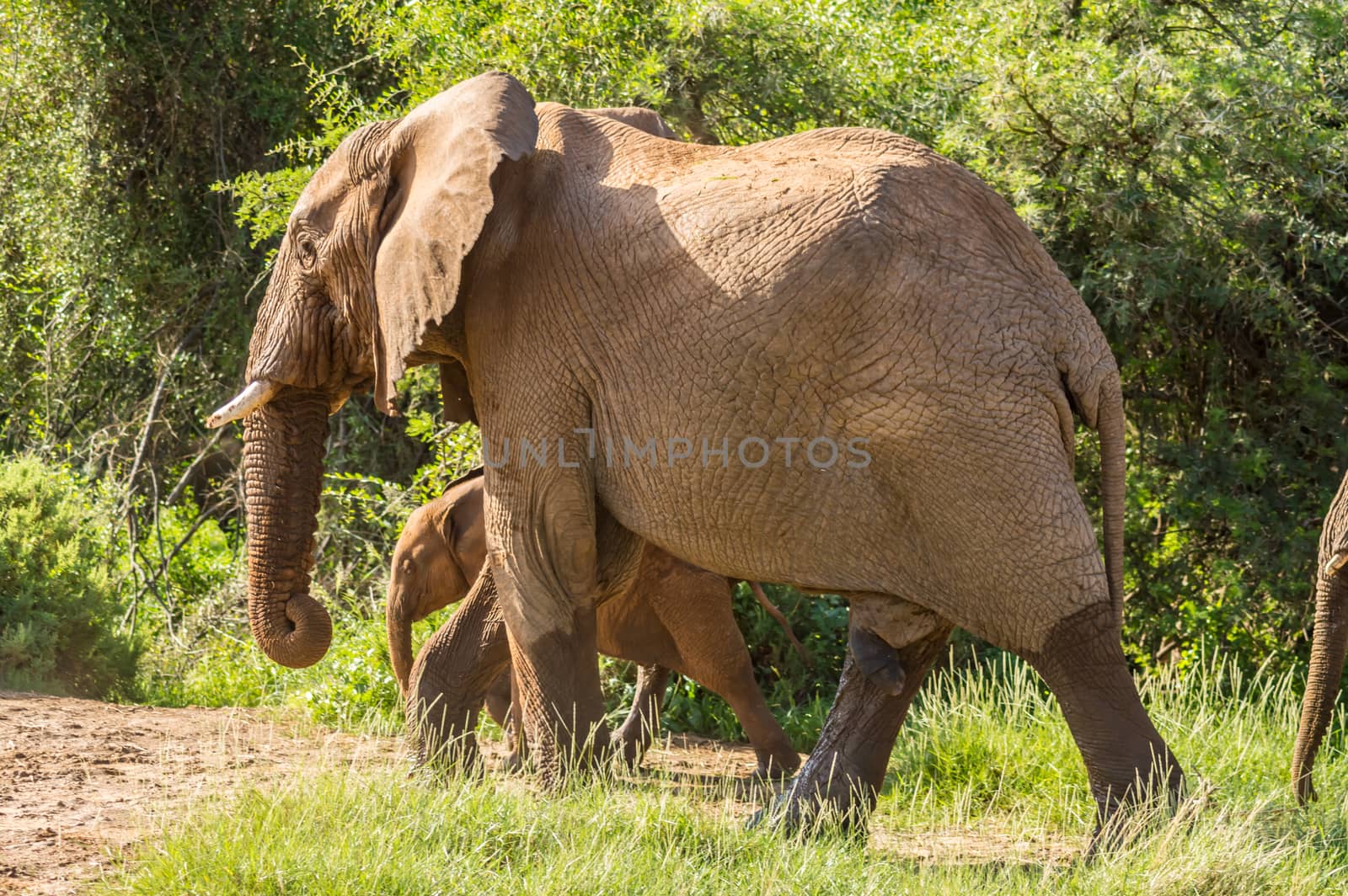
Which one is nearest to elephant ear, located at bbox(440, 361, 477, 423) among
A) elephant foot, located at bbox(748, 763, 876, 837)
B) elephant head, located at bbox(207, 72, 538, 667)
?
elephant head, located at bbox(207, 72, 538, 667)

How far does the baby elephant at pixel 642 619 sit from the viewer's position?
21.0ft

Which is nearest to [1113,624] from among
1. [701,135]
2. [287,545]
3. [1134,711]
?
[1134,711]

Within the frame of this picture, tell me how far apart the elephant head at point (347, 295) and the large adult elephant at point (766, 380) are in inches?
0.7

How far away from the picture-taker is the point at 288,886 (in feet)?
12.5

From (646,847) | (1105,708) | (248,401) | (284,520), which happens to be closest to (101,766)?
(284,520)

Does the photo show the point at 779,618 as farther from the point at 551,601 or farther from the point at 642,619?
the point at 551,601

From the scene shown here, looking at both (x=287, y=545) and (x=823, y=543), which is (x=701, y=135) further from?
(x=823, y=543)

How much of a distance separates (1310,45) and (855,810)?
16.5ft

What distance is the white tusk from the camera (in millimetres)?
5363

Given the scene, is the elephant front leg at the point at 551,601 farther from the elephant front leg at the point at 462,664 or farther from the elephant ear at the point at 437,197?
the elephant front leg at the point at 462,664

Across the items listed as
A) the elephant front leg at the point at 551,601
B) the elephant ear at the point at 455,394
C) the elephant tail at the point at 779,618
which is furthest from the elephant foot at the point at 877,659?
the elephant tail at the point at 779,618

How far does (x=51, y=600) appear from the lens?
26.7ft

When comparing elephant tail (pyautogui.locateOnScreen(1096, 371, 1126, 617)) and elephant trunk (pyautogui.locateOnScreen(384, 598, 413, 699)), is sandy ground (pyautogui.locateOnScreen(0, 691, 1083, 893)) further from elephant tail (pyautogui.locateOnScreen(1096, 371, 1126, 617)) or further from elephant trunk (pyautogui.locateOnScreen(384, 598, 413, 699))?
elephant tail (pyautogui.locateOnScreen(1096, 371, 1126, 617))

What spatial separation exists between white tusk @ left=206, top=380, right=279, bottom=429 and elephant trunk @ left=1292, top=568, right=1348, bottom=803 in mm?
3665
